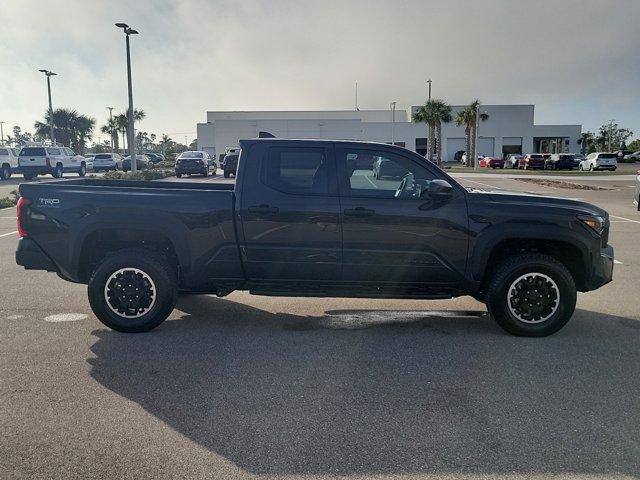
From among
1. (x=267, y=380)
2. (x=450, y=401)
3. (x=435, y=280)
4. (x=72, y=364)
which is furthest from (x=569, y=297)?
(x=72, y=364)

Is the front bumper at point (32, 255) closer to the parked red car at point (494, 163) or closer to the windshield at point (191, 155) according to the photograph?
the windshield at point (191, 155)

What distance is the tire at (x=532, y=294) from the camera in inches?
209

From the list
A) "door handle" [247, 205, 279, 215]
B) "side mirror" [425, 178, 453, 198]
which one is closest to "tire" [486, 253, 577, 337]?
"side mirror" [425, 178, 453, 198]

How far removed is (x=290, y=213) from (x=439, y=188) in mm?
1447

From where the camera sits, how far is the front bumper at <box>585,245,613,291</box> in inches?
213

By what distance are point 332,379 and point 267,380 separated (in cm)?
52

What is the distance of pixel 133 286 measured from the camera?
548 cm

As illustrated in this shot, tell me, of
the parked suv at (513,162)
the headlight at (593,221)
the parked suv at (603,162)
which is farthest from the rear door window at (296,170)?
the parked suv at (513,162)

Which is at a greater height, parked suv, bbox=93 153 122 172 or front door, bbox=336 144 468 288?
parked suv, bbox=93 153 122 172

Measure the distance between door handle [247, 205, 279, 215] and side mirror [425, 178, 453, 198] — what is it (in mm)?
1495

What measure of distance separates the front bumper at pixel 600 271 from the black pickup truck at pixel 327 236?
1cm

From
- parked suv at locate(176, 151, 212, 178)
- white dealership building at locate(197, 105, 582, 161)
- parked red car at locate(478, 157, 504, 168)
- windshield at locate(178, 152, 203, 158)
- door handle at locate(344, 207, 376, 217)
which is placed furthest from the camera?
white dealership building at locate(197, 105, 582, 161)

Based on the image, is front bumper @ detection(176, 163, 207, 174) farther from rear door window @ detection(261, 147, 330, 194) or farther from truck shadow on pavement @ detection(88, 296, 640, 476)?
rear door window @ detection(261, 147, 330, 194)

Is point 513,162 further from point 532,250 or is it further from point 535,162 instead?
point 532,250
